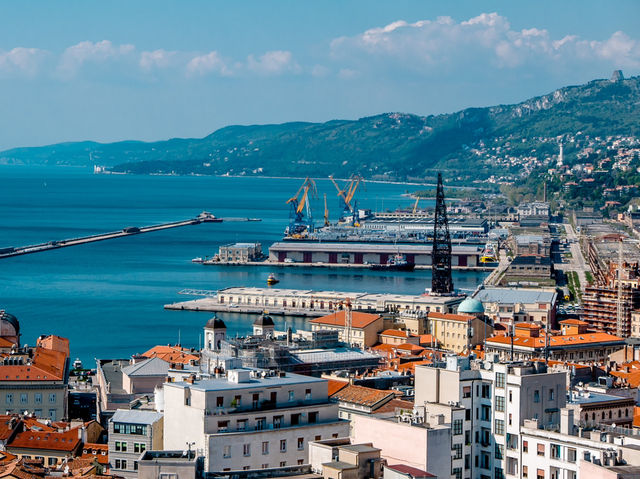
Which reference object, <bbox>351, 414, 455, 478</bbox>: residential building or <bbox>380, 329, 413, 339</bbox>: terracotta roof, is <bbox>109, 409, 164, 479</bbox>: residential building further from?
<bbox>380, 329, 413, 339</bbox>: terracotta roof

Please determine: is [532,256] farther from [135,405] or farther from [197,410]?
[197,410]

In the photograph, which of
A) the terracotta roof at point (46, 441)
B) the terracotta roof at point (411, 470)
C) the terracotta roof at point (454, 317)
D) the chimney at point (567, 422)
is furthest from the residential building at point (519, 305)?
the terracotta roof at point (411, 470)

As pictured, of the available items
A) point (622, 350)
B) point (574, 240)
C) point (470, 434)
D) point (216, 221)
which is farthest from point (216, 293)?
point (216, 221)

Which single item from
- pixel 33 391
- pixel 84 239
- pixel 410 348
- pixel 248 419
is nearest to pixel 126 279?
pixel 84 239

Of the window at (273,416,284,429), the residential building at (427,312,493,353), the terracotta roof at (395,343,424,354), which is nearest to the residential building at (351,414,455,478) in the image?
the window at (273,416,284,429)

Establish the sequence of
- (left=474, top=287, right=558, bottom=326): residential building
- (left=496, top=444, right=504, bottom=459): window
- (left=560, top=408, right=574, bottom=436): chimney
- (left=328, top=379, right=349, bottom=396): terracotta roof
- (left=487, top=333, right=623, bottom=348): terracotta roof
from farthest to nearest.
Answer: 1. (left=474, top=287, right=558, bottom=326): residential building
2. (left=487, top=333, right=623, bottom=348): terracotta roof
3. (left=328, top=379, right=349, bottom=396): terracotta roof
4. (left=496, top=444, right=504, bottom=459): window
5. (left=560, top=408, right=574, bottom=436): chimney

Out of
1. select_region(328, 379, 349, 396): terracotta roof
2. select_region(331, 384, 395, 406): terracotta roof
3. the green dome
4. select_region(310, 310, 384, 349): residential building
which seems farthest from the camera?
the green dome
